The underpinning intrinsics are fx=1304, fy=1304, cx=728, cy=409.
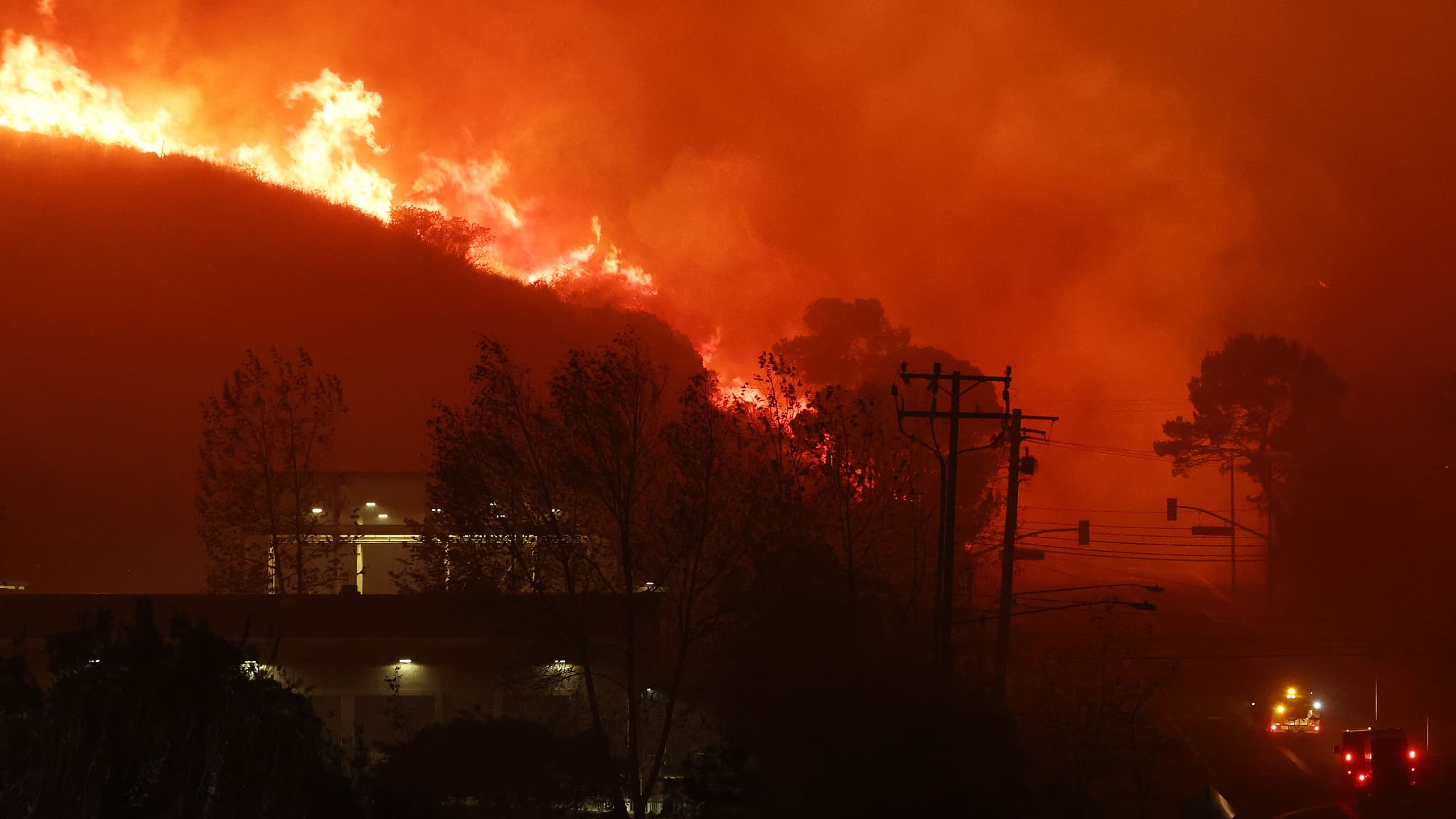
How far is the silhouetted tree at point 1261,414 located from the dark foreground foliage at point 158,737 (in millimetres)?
66403

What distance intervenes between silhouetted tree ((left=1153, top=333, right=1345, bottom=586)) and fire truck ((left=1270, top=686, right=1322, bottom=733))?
18.8 metres

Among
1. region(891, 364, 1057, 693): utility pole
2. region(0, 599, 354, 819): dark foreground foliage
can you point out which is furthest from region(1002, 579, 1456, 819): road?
region(0, 599, 354, 819): dark foreground foliage

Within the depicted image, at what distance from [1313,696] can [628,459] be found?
1563 inches

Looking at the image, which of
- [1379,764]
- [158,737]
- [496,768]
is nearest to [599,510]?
[496,768]

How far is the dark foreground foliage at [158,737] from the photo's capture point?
10.7m

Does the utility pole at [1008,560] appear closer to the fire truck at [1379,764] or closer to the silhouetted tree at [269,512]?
the fire truck at [1379,764]

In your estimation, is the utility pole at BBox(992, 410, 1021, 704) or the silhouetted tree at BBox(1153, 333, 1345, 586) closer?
the utility pole at BBox(992, 410, 1021, 704)

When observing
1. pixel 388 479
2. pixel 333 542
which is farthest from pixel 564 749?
pixel 388 479

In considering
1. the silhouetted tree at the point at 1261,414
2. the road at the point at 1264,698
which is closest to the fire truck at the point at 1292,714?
the road at the point at 1264,698

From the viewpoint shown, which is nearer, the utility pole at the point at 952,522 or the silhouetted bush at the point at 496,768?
the silhouetted bush at the point at 496,768

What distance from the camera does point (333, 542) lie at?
4878 cm

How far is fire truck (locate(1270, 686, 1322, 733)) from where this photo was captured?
176 ft

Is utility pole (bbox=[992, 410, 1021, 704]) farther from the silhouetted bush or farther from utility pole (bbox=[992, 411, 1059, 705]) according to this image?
the silhouetted bush

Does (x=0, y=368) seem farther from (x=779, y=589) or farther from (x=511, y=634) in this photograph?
(x=779, y=589)
